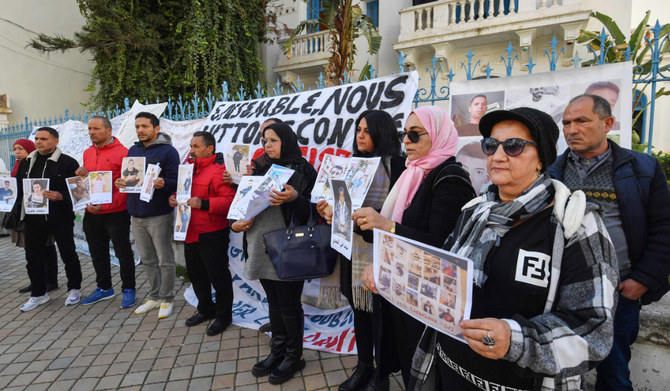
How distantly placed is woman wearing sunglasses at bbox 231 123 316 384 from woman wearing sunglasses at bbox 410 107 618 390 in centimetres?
154

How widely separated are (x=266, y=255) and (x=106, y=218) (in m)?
2.61

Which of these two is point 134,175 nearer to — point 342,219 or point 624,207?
point 342,219

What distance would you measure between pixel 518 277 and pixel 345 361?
231 cm

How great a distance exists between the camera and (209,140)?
11.8 ft

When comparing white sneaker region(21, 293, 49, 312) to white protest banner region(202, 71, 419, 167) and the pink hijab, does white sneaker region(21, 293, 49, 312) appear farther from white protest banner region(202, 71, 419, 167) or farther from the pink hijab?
the pink hijab

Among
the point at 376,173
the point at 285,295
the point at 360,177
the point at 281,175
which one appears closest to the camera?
the point at 360,177

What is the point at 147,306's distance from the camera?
14.0 feet

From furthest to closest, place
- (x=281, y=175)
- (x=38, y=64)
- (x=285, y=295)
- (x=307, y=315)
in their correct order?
(x=38, y=64) → (x=307, y=315) → (x=285, y=295) → (x=281, y=175)

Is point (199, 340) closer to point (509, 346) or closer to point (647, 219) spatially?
point (509, 346)

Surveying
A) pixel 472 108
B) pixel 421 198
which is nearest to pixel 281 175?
pixel 421 198

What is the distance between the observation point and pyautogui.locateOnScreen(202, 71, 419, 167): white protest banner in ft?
11.1

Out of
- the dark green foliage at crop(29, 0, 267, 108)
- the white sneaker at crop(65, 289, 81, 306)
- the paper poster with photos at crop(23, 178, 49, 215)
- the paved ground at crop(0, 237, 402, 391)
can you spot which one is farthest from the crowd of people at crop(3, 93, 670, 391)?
the dark green foliage at crop(29, 0, 267, 108)

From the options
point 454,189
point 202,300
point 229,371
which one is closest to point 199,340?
point 202,300

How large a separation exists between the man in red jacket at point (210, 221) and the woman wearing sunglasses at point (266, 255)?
733 millimetres
